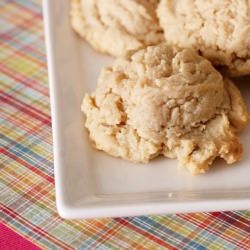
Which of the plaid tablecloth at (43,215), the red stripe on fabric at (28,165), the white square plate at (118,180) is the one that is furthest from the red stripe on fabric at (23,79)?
the red stripe on fabric at (28,165)

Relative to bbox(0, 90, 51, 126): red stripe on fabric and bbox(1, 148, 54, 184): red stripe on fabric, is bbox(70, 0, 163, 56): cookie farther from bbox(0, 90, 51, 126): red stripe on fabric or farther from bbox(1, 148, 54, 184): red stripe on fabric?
bbox(1, 148, 54, 184): red stripe on fabric

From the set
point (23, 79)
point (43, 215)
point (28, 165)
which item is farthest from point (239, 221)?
point (23, 79)

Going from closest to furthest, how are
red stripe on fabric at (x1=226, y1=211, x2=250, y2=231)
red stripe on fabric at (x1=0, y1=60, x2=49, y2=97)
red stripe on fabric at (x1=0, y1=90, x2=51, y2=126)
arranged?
red stripe on fabric at (x1=226, y1=211, x2=250, y2=231) < red stripe on fabric at (x1=0, y1=90, x2=51, y2=126) < red stripe on fabric at (x1=0, y1=60, x2=49, y2=97)

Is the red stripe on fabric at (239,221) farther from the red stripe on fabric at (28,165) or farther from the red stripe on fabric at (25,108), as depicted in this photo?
the red stripe on fabric at (25,108)

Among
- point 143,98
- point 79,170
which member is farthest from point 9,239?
point 143,98

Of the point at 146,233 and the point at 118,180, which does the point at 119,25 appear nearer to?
the point at 118,180

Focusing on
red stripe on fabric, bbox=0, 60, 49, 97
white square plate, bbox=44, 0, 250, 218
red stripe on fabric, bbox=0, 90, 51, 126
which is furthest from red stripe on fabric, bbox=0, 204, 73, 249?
red stripe on fabric, bbox=0, 60, 49, 97
